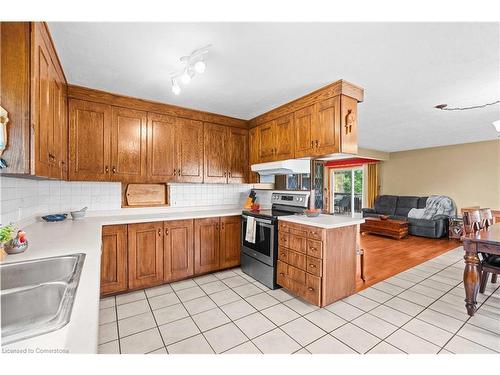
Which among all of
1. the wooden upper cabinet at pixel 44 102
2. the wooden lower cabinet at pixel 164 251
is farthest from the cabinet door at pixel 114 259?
the wooden upper cabinet at pixel 44 102

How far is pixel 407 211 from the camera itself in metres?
6.02

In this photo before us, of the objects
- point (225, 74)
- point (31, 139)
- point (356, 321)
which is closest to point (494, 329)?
point (356, 321)

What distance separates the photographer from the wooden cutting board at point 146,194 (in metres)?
3.07

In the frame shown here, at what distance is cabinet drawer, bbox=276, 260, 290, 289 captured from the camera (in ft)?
8.62

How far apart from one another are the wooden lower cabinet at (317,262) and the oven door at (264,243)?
0.10 meters

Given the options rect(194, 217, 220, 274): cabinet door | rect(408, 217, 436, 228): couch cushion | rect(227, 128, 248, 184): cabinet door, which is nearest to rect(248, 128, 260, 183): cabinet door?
rect(227, 128, 248, 184): cabinet door

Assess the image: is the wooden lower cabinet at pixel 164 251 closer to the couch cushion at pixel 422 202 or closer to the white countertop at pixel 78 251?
the white countertop at pixel 78 251

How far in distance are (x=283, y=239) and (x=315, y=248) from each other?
46 centimetres

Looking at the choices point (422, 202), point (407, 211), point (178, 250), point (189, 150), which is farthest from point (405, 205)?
point (178, 250)

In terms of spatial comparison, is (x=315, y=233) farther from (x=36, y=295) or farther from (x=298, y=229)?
(x=36, y=295)

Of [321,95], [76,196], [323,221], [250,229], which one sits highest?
[321,95]

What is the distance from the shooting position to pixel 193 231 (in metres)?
3.01

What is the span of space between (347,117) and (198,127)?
1.95 metres

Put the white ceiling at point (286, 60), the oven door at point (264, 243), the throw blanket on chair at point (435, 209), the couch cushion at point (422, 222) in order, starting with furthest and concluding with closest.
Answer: the throw blanket on chair at point (435, 209) → the couch cushion at point (422, 222) → the oven door at point (264, 243) → the white ceiling at point (286, 60)
